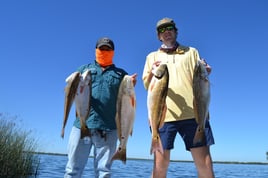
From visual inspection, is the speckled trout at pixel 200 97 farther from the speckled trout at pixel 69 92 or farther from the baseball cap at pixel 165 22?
the speckled trout at pixel 69 92

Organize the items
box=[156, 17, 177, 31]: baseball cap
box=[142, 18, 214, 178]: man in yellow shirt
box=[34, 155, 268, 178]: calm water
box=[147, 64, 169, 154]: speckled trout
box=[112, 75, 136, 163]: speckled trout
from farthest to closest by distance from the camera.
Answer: box=[34, 155, 268, 178]: calm water
box=[156, 17, 177, 31]: baseball cap
box=[112, 75, 136, 163]: speckled trout
box=[142, 18, 214, 178]: man in yellow shirt
box=[147, 64, 169, 154]: speckled trout

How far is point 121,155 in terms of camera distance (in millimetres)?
5426

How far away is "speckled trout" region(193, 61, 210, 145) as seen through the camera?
16.7ft

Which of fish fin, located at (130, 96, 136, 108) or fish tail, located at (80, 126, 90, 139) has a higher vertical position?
fish fin, located at (130, 96, 136, 108)

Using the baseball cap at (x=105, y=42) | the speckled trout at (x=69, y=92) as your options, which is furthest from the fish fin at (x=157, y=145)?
the baseball cap at (x=105, y=42)

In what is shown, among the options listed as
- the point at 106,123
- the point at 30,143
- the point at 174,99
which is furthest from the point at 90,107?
the point at 30,143

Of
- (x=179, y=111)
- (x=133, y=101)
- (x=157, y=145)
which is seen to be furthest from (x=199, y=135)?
(x=133, y=101)

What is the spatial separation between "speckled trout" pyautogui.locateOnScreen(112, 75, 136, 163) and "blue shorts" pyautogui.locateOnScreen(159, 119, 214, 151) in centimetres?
51

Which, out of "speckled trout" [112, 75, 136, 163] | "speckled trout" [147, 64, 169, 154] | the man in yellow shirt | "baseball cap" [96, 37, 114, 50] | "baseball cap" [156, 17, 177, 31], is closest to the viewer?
"speckled trout" [147, 64, 169, 154]

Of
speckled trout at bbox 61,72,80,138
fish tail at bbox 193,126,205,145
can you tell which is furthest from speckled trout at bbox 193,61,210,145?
speckled trout at bbox 61,72,80,138

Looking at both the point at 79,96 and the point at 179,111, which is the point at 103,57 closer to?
the point at 79,96

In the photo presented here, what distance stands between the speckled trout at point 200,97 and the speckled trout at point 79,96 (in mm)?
1543

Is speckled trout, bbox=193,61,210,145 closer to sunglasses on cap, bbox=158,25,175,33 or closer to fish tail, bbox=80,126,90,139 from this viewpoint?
sunglasses on cap, bbox=158,25,175,33

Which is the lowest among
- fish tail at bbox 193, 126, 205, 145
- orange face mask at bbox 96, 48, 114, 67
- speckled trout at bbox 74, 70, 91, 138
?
fish tail at bbox 193, 126, 205, 145
